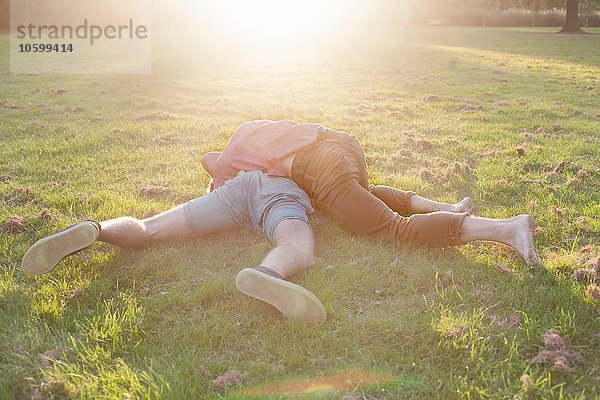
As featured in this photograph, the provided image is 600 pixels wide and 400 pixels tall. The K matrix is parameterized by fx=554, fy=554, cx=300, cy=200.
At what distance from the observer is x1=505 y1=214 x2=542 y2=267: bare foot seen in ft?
12.9

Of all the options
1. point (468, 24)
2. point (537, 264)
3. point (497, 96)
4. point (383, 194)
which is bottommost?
point (537, 264)

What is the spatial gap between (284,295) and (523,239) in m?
1.84

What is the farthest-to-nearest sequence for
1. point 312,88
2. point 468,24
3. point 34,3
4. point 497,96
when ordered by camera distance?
point 468,24 → point 34,3 → point 312,88 → point 497,96

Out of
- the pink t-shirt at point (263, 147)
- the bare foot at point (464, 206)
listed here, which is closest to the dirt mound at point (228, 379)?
the pink t-shirt at point (263, 147)

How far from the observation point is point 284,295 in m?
3.27

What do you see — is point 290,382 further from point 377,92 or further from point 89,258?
point 377,92

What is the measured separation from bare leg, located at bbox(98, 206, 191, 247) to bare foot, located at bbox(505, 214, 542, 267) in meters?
2.46

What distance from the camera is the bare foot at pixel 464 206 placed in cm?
496

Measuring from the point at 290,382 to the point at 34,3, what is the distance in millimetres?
49767

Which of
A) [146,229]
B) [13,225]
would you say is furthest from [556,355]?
[13,225]

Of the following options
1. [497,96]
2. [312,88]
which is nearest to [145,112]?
[312,88]

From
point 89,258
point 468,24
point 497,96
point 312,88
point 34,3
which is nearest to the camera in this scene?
point 89,258

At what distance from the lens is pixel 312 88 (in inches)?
585

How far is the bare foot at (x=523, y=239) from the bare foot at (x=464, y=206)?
3.06ft
